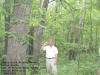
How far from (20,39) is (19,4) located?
785 millimetres

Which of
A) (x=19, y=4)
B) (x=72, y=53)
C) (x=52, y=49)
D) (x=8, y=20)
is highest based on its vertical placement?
(x=19, y=4)

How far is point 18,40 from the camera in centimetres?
455

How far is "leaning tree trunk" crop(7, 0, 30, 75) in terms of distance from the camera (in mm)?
4559

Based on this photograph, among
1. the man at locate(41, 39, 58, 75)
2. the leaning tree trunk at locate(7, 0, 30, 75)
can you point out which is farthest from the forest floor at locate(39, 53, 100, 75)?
the leaning tree trunk at locate(7, 0, 30, 75)

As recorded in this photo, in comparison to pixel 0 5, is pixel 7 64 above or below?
below

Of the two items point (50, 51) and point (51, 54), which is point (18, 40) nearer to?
point (50, 51)

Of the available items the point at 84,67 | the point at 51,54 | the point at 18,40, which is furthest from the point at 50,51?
the point at 84,67

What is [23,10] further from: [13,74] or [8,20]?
[13,74]

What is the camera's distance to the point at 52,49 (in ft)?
25.3

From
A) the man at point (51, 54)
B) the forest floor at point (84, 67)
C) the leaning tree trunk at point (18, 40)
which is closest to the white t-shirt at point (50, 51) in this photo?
the man at point (51, 54)

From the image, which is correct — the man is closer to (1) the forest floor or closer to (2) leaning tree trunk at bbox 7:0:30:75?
(1) the forest floor

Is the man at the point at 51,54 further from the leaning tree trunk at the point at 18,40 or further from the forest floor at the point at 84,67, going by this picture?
the leaning tree trunk at the point at 18,40

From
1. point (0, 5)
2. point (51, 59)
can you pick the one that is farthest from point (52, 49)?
point (0, 5)

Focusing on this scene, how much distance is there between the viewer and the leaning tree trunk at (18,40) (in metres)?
4.56
